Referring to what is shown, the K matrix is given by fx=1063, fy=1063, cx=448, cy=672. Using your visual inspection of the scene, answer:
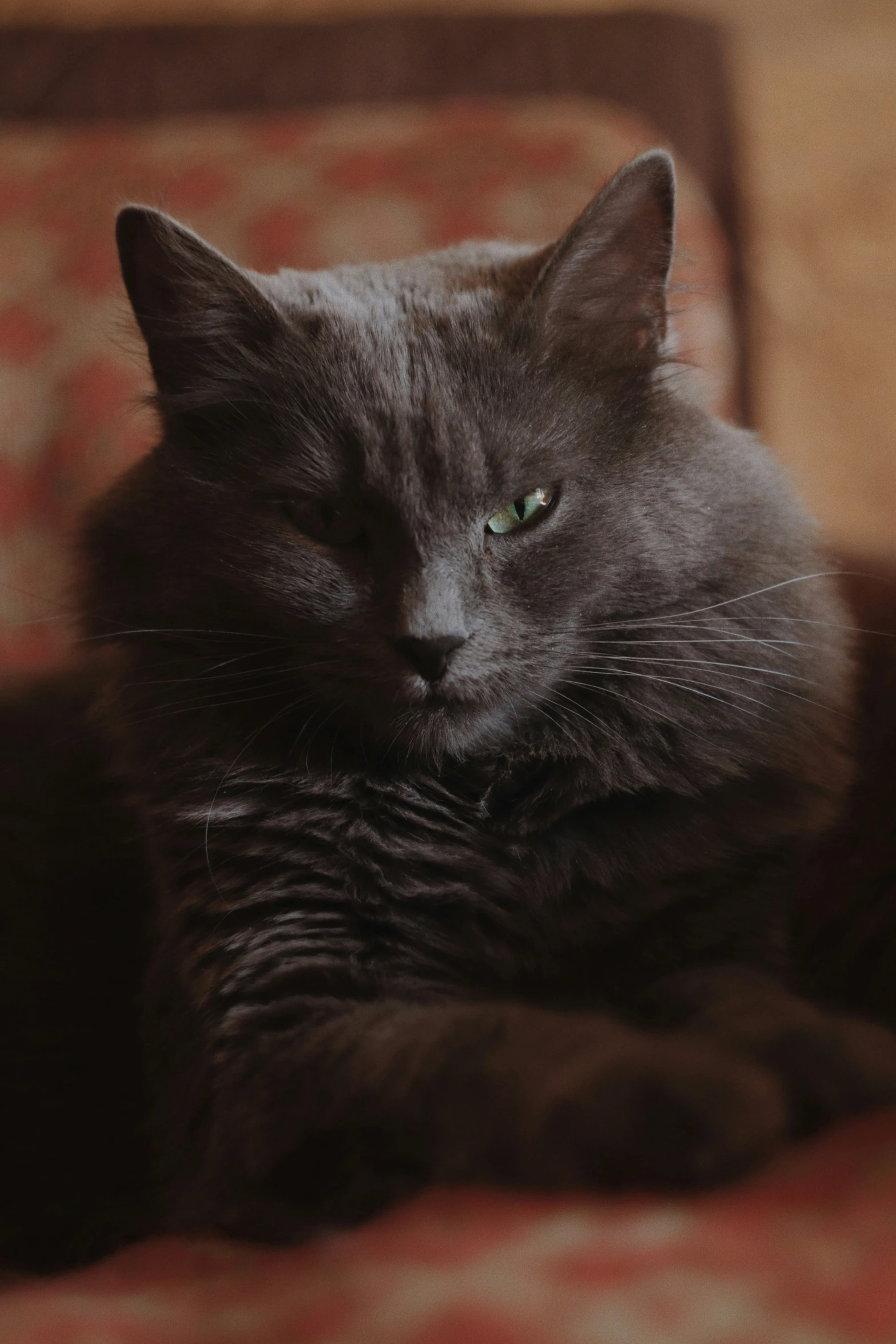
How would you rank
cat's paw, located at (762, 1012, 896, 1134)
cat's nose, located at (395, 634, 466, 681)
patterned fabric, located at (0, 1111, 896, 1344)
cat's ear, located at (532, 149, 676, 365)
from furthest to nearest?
1. cat's ear, located at (532, 149, 676, 365)
2. cat's nose, located at (395, 634, 466, 681)
3. cat's paw, located at (762, 1012, 896, 1134)
4. patterned fabric, located at (0, 1111, 896, 1344)

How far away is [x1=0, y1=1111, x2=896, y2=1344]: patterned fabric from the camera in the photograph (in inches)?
24.8

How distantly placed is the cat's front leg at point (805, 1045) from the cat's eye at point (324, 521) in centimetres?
55

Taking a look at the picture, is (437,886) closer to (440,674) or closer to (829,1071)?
(440,674)

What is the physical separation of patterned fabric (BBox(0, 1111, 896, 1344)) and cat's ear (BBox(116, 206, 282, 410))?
2.73 ft

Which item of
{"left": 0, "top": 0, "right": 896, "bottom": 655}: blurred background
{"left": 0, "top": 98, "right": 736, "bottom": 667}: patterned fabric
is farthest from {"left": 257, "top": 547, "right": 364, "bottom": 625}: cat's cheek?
{"left": 0, "top": 0, "right": 896, "bottom": 655}: blurred background

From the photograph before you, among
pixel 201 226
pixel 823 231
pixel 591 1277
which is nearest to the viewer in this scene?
pixel 591 1277

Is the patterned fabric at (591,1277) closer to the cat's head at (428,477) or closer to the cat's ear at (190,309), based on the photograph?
the cat's head at (428,477)

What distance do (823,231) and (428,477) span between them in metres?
2.21

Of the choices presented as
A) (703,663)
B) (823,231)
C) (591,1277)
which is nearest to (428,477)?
(703,663)

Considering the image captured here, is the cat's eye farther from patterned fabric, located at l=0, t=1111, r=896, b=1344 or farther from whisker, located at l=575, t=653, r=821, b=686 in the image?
patterned fabric, located at l=0, t=1111, r=896, b=1344

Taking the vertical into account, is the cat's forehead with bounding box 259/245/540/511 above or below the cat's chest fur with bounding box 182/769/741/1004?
above

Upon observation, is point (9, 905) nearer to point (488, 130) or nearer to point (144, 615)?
point (144, 615)

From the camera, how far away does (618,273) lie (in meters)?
1.15

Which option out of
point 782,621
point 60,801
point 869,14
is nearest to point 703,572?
point 782,621
